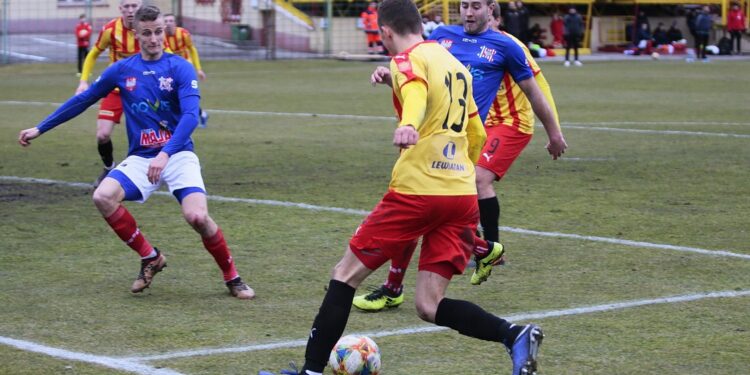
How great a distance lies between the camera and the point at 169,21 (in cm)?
1805

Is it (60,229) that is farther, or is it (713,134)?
(713,134)

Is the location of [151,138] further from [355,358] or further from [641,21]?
[641,21]

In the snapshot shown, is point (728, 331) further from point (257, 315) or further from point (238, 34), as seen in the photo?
point (238, 34)

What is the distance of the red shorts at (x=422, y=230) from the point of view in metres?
5.43

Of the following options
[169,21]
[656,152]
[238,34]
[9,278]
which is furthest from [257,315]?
[238,34]

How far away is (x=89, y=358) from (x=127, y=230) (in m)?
1.84

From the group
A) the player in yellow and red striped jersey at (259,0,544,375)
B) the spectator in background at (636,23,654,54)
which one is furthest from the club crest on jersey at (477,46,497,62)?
the spectator in background at (636,23,654,54)

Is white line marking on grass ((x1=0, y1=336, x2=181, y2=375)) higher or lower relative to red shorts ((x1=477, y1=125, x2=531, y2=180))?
lower

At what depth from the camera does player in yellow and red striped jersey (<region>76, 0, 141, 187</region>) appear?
40.3 feet

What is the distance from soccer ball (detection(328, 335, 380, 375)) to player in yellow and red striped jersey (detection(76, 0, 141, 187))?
6.72 m

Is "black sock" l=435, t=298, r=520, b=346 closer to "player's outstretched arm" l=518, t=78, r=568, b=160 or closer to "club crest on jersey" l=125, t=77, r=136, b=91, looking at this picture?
"player's outstretched arm" l=518, t=78, r=568, b=160

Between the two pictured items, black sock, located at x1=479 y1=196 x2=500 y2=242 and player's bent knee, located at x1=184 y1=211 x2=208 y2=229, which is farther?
black sock, located at x1=479 y1=196 x2=500 y2=242

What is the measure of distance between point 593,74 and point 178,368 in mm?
29158

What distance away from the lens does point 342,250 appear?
362 inches
